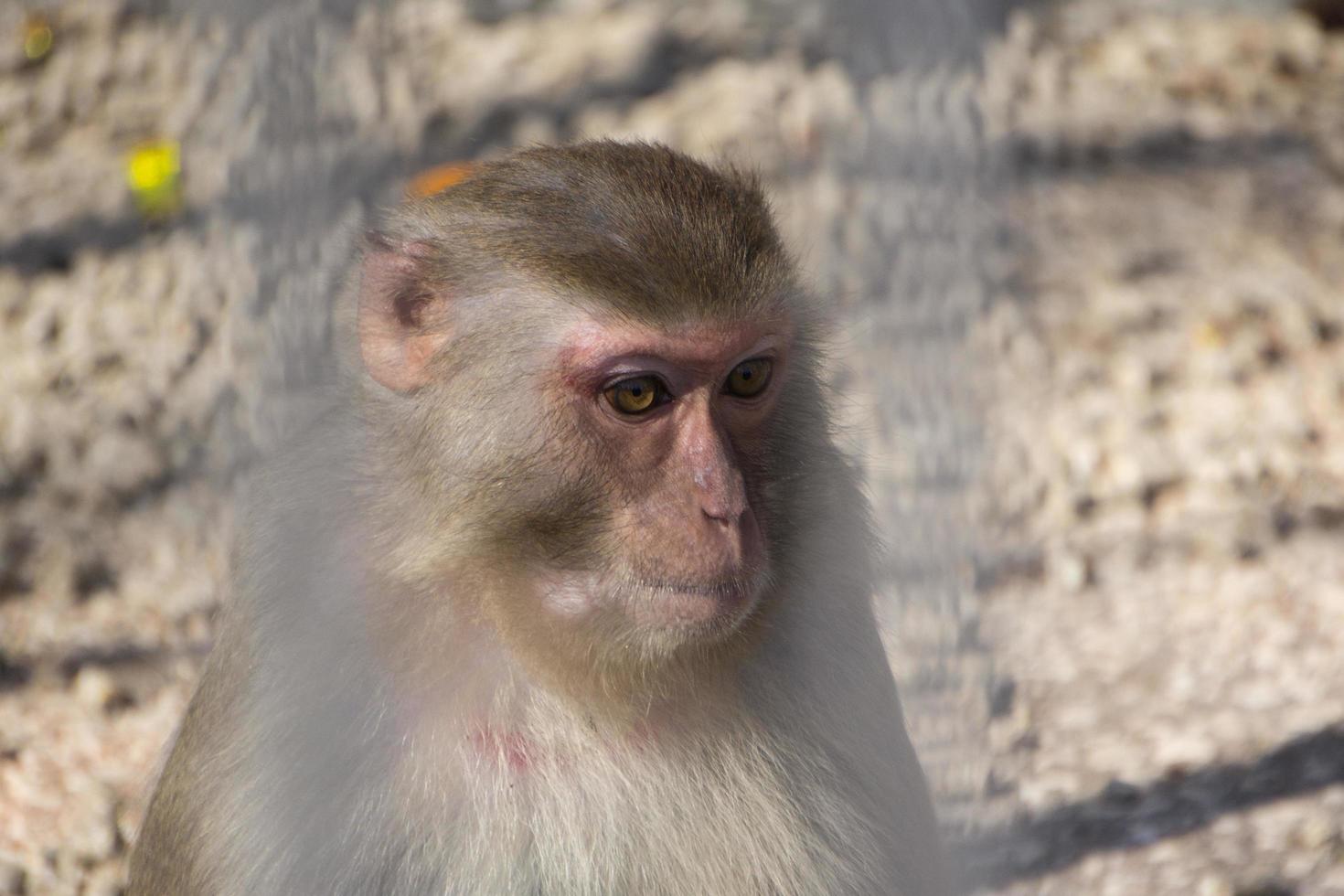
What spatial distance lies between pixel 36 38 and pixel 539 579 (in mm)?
3491

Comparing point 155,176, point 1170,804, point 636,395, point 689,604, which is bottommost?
point 1170,804

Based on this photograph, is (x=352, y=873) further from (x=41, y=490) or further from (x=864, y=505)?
(x=41, y=490)

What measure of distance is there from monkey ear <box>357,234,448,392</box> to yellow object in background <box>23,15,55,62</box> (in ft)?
10.1

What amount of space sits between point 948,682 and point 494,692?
60cm

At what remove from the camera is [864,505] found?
2.23 metres

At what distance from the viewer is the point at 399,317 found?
200cm

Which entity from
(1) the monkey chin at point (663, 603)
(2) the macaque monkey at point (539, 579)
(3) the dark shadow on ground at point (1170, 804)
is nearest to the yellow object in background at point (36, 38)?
(2) the macaque monkey at point (539, 579)

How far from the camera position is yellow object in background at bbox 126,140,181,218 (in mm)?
3953

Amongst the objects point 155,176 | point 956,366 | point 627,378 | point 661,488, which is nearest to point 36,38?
point 155,176

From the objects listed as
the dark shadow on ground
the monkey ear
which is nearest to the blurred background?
the dark shadow on ground

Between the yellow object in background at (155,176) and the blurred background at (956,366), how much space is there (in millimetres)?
14

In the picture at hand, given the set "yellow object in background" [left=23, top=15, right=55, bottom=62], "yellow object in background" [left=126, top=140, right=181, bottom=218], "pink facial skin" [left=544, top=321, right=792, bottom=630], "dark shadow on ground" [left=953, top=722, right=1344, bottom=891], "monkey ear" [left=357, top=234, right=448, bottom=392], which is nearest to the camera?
"pink facial skin" [left=544, top=321, right=792, bottom=630]

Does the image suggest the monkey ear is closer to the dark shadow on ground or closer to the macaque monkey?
the macaque monkey

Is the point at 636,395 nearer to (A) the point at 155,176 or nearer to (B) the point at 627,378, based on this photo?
(B) the point at 627,378
